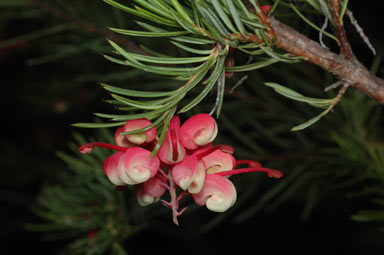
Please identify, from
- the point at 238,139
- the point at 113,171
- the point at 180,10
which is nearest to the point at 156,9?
the point at 180,10

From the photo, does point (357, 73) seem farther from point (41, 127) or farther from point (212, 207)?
point (41, 127)

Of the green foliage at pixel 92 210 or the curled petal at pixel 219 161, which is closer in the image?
the curled petal at pixel 219 161

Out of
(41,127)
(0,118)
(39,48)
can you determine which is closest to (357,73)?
(39,48)

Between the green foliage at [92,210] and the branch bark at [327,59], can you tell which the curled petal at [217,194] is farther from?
the green foliage at [92,210]

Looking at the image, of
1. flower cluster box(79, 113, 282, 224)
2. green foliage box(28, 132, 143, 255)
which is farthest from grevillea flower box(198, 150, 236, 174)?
green foliage box(28, 132, 143, 255)

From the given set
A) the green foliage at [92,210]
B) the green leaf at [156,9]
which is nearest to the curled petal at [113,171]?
the green leaf at [156,9]

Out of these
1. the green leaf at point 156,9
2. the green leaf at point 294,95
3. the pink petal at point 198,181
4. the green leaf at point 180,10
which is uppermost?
the green leaf at point 156,9

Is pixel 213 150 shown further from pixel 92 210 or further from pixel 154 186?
pixel 92 210

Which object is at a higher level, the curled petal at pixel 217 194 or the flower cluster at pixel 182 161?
the flower cluster at pixel 182 161
